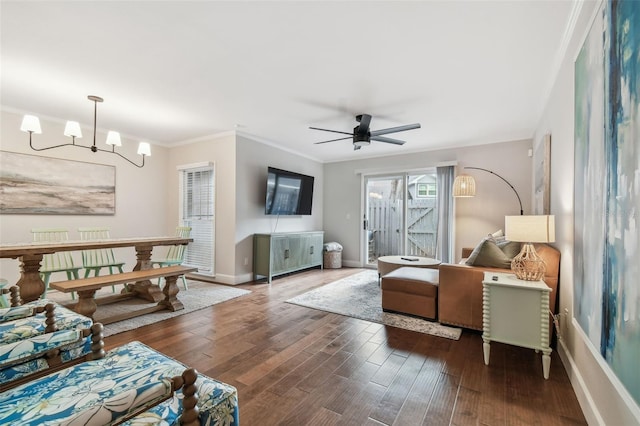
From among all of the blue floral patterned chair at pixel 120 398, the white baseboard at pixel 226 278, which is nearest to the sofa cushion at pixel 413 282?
the blue floral patterned chair at pixel 120 398

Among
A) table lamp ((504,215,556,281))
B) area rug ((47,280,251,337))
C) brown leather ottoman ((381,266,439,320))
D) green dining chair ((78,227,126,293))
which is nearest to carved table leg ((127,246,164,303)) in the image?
area rug ((47,280,251,337))

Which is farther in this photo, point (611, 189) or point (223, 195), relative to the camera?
point (223, 195)

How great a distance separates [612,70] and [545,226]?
1.24m

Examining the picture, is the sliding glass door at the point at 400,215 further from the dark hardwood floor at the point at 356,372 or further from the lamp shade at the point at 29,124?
the lamp shade at the point at 29,124

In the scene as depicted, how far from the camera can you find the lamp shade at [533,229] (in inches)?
86.0

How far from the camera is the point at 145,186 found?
530 centimetres

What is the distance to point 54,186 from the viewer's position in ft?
13.7

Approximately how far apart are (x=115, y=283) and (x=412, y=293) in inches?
127

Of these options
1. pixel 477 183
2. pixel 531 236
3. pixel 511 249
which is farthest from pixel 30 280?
pixel 477 183

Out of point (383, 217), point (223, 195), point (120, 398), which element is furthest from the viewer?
point (383, 217)

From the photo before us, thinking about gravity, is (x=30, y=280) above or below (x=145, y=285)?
above

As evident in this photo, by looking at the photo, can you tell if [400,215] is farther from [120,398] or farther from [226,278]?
[120,398]

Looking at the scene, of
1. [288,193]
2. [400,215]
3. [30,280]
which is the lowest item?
[30,280]

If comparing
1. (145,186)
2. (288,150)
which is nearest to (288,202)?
(288,150)
